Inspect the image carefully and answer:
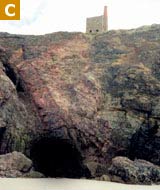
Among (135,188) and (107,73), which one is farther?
(107,73)

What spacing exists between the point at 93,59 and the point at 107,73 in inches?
112

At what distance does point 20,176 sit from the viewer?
107 ft

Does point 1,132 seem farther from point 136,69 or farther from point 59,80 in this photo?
point 136,69

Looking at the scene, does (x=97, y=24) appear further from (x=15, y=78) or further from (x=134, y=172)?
(x=134, y=172)

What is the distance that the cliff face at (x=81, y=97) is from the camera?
131 ft

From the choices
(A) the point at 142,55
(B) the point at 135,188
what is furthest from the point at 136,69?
(B) the point at 135,188

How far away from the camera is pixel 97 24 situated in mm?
59625

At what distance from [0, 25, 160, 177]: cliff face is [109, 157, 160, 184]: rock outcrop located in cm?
461

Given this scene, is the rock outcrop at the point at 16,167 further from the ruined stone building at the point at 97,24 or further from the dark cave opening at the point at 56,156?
the ruined stone building at the point at 97,24

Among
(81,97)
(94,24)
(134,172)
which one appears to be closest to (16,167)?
(134,172)

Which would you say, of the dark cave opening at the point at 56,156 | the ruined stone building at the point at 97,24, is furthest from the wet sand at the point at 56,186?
the ruined stone building at the point at 97,24

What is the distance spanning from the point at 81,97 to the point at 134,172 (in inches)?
459

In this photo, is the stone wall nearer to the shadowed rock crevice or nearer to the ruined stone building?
the ruined stone building

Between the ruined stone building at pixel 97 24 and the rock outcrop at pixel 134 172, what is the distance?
2776 cm
